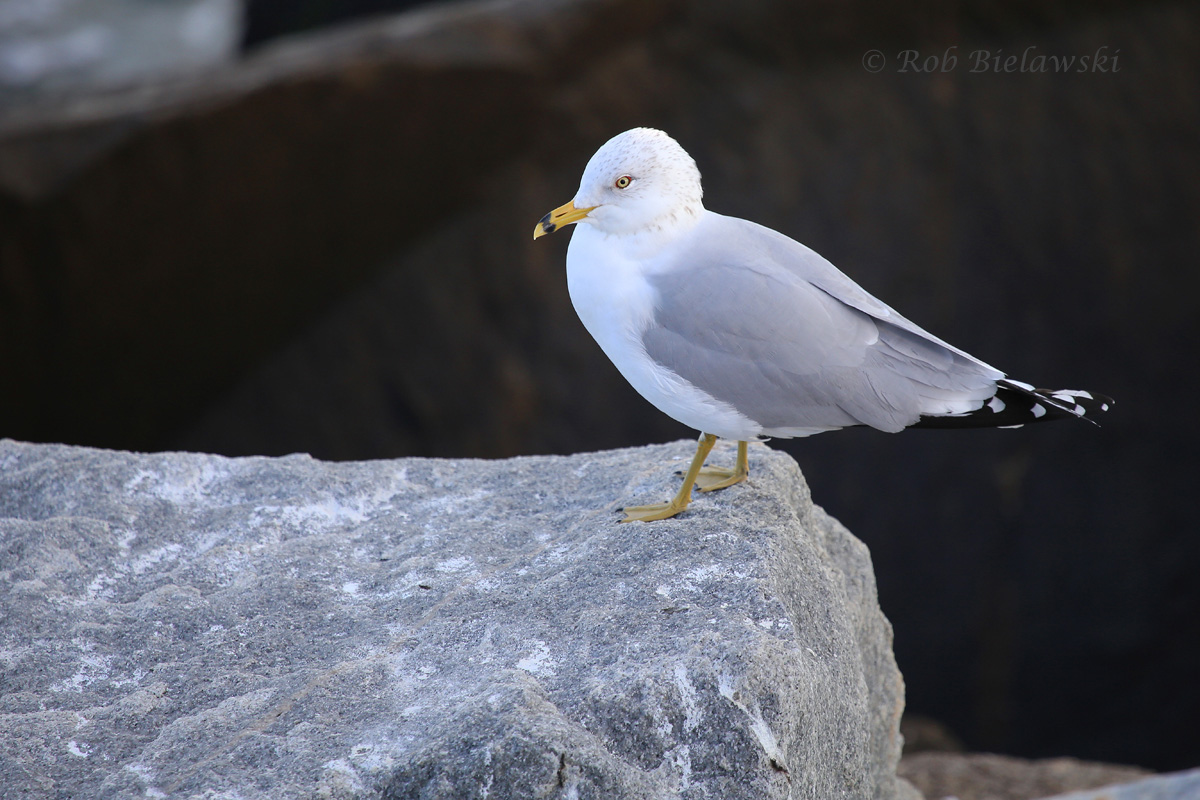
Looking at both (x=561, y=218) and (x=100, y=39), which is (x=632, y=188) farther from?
(x=100, y=39)

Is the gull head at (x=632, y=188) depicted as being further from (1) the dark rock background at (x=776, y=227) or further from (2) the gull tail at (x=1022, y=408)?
(1) the dark rock background at (x=776, y=227)

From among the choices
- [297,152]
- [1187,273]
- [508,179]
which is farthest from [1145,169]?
[297,152]

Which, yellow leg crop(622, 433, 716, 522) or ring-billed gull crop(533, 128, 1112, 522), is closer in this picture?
ring-billed gull crop(533, 128, 1112, 522)

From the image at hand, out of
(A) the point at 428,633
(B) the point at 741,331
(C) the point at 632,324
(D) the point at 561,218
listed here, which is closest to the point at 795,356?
(B) the point at 741,331

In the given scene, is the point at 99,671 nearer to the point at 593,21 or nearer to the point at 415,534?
the point at 415,534

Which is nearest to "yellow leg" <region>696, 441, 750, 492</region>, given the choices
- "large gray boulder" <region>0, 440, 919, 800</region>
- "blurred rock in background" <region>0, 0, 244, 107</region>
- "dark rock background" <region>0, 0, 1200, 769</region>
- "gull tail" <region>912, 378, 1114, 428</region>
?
"large gray boulder" <region>0, 440, 919, 800</region>

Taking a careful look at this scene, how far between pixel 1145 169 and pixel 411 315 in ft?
11.2

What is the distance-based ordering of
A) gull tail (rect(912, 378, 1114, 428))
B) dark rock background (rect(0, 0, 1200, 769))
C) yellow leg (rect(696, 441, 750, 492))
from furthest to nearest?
1. dark rock background (rect(0, 0, 1200, 769))
2. yellow leg (rect(696, 441, 750, 492))
3. gull tail (rect(912, 378, 1114, 428))

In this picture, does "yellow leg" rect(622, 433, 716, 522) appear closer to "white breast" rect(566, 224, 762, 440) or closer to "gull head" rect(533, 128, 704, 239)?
"white breast" rect(566, 224, 762, 440)

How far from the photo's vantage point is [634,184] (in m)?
2.27

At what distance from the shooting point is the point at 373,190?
4.80 metres

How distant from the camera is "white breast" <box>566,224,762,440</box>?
7.32 ft

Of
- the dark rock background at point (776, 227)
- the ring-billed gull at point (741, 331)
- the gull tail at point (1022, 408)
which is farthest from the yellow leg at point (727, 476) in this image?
the dark rock background at point (776, 227)

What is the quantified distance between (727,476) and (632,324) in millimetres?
522
